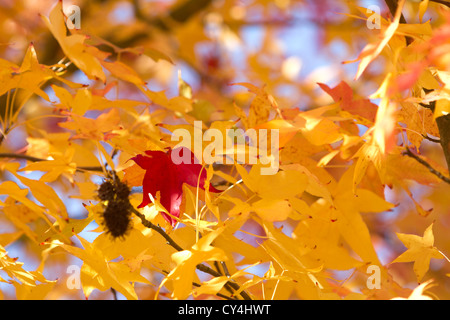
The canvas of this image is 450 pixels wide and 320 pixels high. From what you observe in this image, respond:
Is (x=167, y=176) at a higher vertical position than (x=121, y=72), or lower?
lower

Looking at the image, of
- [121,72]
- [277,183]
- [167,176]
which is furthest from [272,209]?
[121,72]

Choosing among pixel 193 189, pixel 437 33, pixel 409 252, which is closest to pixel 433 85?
pixel 437 33

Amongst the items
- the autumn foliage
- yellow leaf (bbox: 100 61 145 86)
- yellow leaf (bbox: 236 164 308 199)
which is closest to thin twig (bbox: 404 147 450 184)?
the autumn foliage

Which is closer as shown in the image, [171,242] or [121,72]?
[171,242]

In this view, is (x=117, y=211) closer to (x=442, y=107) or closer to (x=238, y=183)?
(x=238, y=183)

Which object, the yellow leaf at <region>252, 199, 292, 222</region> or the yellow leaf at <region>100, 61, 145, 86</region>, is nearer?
the yellow leaf at <region>252, 199, 292, 222</region>

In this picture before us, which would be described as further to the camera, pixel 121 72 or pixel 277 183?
pixel 121 72

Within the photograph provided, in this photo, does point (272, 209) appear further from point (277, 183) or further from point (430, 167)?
point (430, 167)

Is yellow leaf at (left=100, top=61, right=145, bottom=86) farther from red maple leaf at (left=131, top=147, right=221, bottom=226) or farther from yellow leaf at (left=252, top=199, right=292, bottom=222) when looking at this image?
yellow leaf at (left=252, top=199, right=292, bottom=222)

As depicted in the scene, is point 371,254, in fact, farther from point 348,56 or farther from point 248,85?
point 348,56
